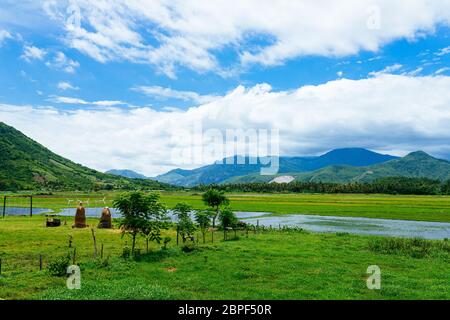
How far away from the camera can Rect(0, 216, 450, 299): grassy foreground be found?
64.3 ft

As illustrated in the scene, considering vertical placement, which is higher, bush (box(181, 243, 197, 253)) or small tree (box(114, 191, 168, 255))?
small tree (box(114, 191, 168, 255))

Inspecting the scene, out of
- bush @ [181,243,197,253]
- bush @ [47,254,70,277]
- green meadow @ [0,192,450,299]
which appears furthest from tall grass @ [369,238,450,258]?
bush @ [47,254,70,277]

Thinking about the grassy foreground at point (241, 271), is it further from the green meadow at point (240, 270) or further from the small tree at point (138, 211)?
the small tree at point (138, 211)

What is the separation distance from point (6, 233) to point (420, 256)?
48.3 metres

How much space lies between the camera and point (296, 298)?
734 inches

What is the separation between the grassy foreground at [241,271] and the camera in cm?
1959

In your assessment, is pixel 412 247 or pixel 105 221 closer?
pixel 412 247

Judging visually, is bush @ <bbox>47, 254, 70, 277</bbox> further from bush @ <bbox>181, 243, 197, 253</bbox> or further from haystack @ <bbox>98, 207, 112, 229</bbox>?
haystack @ <bbox>98, 207, 112, 229</bbox>

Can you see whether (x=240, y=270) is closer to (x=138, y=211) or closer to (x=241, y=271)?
(x=241, y=271)

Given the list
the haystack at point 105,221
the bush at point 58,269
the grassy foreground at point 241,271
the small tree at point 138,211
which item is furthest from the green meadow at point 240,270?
the haystack at point 105,221

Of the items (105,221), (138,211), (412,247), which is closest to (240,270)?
(138,211)

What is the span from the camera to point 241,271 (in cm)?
2489

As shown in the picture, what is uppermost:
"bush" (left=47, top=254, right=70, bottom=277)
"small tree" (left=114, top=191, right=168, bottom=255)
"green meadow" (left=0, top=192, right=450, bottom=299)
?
"small tree" (left=114, top=191, right=168, bottom=255)

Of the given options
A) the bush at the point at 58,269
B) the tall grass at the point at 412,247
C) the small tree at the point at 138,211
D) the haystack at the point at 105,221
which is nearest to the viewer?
the bush at the point at 58,269
